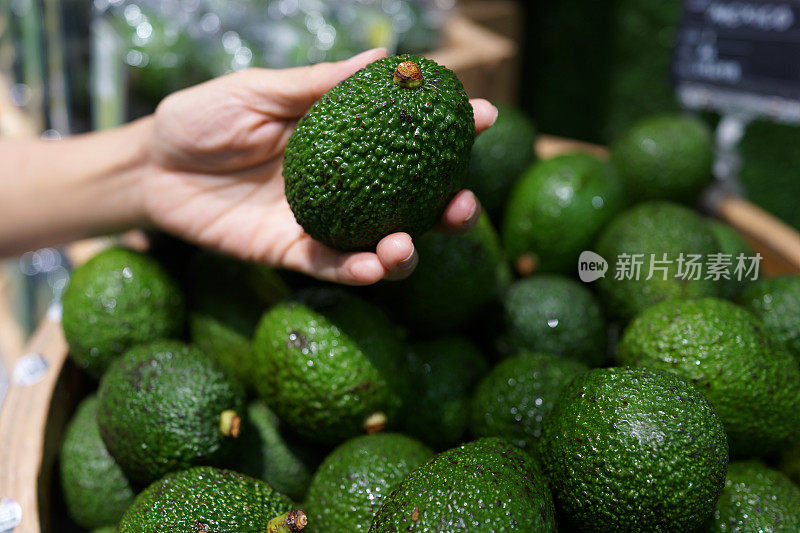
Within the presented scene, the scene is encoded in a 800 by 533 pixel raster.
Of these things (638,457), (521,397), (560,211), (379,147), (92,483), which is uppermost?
(379,147)

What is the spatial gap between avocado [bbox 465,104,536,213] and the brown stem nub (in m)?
0.70

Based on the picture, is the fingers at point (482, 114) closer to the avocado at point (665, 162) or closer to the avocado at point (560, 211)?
the avocado at point (560, 211)

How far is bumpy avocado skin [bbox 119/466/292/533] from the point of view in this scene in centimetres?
109

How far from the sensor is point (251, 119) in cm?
154

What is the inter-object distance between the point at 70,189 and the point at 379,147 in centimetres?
126

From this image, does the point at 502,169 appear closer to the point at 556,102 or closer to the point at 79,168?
the point at 79,168

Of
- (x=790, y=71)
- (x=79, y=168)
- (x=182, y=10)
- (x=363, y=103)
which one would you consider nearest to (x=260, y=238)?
(x=363, y=103)

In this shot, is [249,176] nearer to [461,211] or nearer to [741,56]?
[461,211]

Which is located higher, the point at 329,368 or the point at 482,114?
the point at 482,114

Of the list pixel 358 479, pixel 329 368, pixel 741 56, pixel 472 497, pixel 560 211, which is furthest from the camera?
pixel 741 56

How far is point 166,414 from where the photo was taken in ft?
4.24

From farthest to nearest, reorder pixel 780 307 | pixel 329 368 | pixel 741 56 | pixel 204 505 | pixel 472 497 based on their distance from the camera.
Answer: pixel 741 56 → pixel 780 307 → pixel 329 368 → pixel 204 505 → pixel 472 497

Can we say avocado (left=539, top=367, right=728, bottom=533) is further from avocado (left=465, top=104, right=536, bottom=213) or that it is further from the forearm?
the forearm

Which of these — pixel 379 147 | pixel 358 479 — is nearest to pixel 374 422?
pixel 358 479
